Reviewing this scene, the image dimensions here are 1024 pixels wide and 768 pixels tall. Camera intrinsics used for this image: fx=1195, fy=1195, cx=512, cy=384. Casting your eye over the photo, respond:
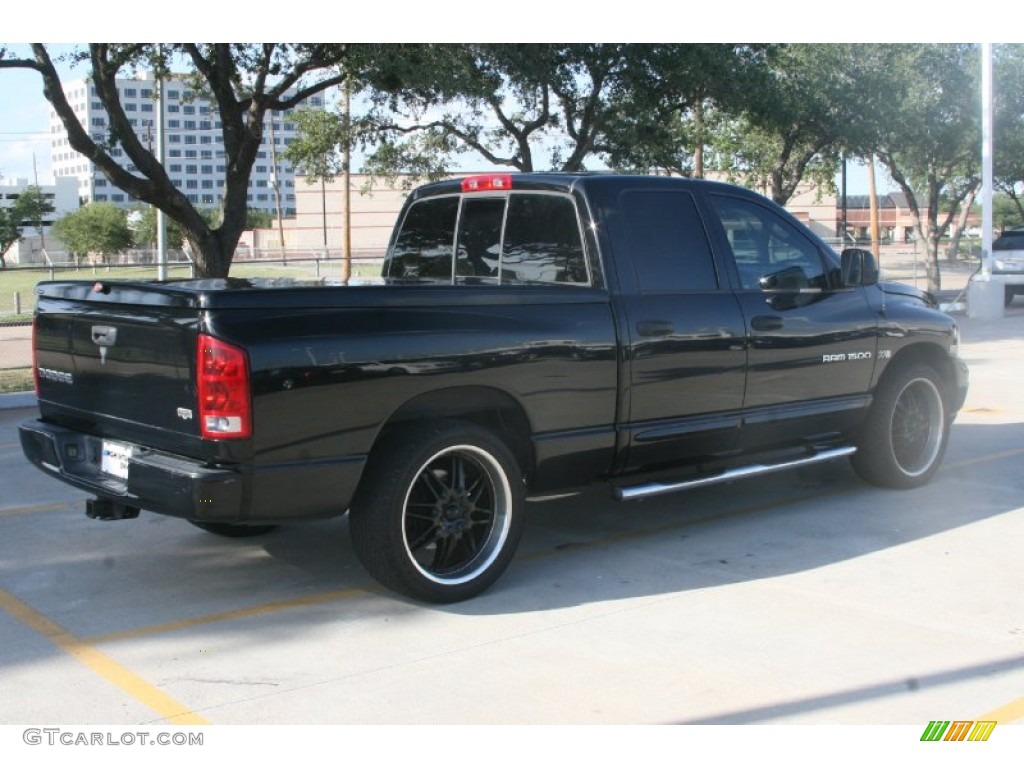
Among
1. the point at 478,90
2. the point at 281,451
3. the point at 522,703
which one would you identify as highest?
the point at 478,90

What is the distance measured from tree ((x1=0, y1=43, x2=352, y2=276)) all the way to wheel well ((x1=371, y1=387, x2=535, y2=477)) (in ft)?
34.8

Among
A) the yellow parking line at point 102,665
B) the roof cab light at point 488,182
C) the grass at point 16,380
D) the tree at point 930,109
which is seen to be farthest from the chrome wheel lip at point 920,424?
the tree at point 930,109

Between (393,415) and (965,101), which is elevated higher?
(965,101)

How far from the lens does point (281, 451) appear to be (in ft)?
16.4

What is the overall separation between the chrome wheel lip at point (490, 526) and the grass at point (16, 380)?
9253 millimetres

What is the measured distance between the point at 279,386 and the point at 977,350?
14665 mm

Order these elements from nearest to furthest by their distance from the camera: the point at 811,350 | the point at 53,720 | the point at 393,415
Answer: the point at 53,720, the point at 393,415, the point at 811,350

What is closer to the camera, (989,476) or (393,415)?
(393,415)

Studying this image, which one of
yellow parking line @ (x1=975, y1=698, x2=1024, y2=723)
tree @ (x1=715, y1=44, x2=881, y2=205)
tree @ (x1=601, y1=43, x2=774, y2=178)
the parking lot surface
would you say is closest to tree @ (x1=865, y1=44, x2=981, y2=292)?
tree @ (x1=715, y1=44, x2=881, y2=205)

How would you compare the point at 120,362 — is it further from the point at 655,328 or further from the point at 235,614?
the point at 655,328

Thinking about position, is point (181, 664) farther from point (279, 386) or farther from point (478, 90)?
point (478, 90)

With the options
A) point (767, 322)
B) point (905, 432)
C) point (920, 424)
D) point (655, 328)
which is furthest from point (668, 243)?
point (920, 424)

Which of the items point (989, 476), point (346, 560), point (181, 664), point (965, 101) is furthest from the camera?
point (965, 101)

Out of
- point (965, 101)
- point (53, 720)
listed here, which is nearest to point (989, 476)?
point (53, 720)
